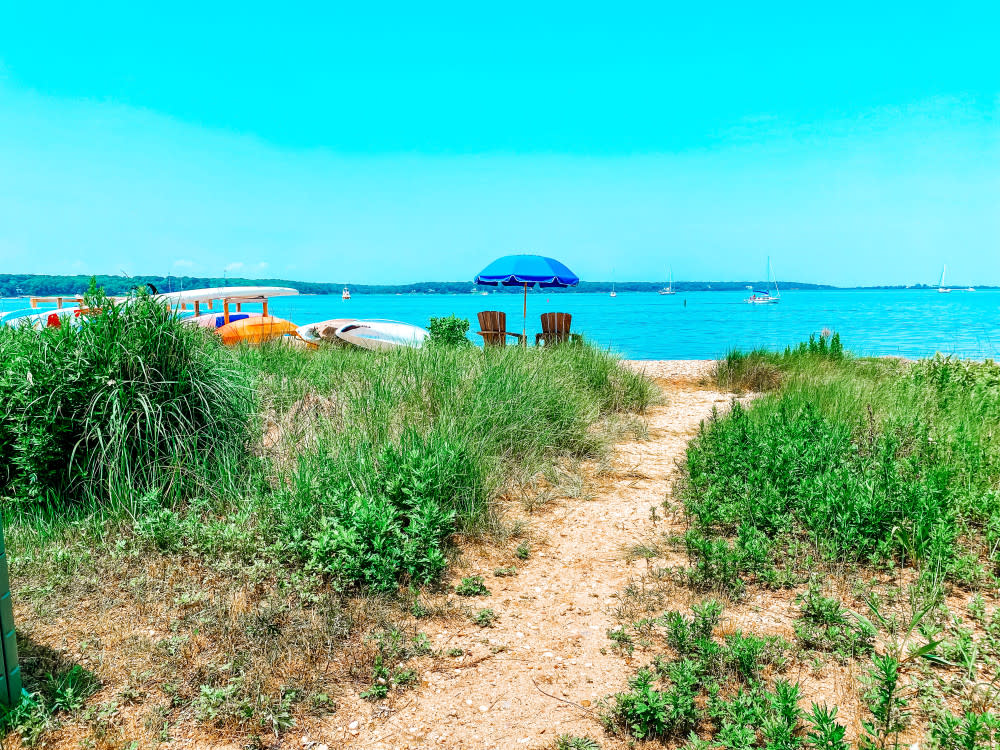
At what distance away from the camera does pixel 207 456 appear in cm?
422

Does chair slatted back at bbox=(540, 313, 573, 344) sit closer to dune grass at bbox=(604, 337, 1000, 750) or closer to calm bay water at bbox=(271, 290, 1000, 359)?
calm bay water at bbox=(271, 290, 1000, 359)

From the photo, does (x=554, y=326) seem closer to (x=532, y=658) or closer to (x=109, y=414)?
(x=109, y=414)

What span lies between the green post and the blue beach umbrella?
1076 centimetres

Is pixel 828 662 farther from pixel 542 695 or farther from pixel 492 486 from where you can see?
Answer: pixel 492 486

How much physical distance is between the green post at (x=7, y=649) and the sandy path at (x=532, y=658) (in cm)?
105

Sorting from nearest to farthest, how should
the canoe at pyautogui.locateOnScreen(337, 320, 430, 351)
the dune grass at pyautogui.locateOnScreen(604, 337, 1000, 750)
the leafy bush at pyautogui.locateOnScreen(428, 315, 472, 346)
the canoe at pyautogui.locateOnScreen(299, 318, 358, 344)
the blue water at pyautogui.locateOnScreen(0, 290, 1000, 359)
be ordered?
the dune grass at pyautogui.locateOnScreen(604, 337, 1000, 750) → the leafy bush at pyautogui.locateOnScreen(428, 315, 472, 346) → the canoe at pyautogui.locateOnScreen(337, 320, 430, 351) → the canoe at pyautogui.locateOnScreen(299, 318, 358, 344) → the blue water at pyautogui.locateOnScreen(0, 290, 1000, 359)

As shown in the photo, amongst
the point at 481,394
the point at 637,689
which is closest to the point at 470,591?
the point at 637,689

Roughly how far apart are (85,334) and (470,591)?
3157mm

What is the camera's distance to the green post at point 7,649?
2.02 metres

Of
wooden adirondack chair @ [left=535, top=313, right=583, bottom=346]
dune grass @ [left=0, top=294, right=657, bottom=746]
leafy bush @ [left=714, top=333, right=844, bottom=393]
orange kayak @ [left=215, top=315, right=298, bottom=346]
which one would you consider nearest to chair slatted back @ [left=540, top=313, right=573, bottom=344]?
wooden adirondack chair @ [left=535, top=313, right=583, bottom=346]

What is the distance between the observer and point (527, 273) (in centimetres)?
1259

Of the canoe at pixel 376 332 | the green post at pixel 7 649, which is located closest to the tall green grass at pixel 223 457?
the green post at pixel 7 649

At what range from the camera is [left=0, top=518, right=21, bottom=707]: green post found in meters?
2.02

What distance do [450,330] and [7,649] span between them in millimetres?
8546
